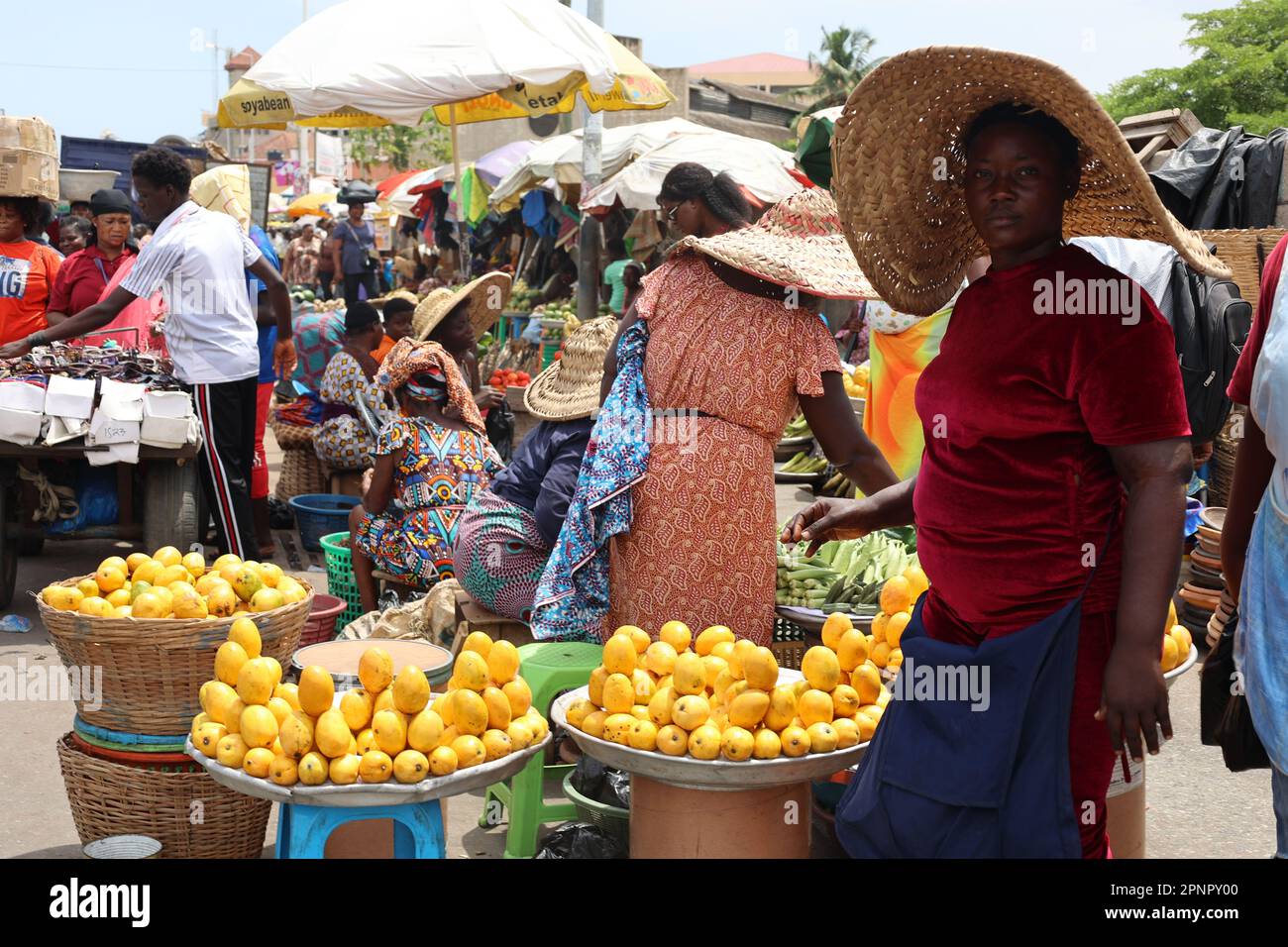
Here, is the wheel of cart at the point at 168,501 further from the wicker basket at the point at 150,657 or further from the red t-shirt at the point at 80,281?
the wicker basket at the point at 150,657

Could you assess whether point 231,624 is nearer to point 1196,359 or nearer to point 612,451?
point 612,451

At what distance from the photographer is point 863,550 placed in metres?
4.57

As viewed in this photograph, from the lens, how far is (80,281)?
6949mm

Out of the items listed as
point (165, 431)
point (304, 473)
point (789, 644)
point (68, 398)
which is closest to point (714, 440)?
point (789, 644)

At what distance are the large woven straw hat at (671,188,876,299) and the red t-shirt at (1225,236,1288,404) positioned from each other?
1.11 metres

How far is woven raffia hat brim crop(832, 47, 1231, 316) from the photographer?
230 centimetres

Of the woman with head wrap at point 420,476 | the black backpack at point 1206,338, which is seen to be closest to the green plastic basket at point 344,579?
the woman with head wrap at point 420,476

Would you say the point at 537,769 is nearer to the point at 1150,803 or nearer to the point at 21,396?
the point at 1150,803

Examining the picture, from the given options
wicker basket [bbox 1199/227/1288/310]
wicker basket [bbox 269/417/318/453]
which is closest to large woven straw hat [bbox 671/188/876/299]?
wicker basket [bbox 1199/227/1288/310]

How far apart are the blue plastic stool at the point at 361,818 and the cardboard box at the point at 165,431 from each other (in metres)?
3.43

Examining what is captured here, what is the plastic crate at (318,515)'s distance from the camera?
7.05m

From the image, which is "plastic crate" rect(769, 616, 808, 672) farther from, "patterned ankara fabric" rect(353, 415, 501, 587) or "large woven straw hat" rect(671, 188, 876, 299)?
"patterned ankara fabric" rect(353, 415, 501, 587)
